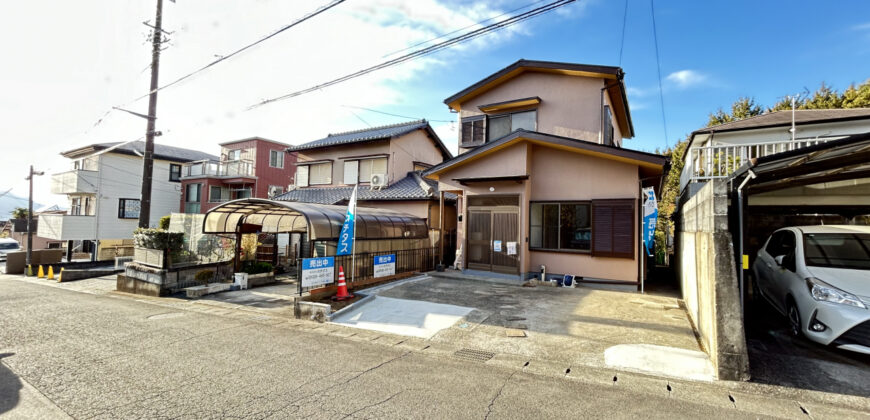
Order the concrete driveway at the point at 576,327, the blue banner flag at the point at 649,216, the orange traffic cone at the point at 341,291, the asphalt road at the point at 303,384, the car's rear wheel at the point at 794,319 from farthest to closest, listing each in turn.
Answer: the blue banner flag at the point at 649,216 → the orange traffic cone at the point at 341,291 → the car's rear wheel at the point at 794,319 → the concrete driveway at the point at 576,327 → the asphalt road at the point at 303,384

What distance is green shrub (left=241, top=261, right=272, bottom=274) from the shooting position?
466 inches

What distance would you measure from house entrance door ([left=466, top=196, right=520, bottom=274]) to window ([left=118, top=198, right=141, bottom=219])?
2730 centimetres

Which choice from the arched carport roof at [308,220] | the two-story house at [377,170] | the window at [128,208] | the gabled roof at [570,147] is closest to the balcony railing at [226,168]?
the window at [128,208]

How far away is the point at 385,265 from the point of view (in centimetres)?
1000

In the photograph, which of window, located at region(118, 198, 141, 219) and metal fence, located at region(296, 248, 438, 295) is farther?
window, located at region(118, 198, 141, 219)

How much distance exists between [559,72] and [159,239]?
14091mm

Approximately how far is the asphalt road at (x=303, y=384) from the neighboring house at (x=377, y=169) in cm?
949

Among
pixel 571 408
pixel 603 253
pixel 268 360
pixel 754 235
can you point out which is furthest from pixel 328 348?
pixel 754 235

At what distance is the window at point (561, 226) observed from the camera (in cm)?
1023

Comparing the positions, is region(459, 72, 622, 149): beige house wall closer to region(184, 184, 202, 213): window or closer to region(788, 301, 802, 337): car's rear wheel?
region(788, 301, 802, 337): car's rear wheel

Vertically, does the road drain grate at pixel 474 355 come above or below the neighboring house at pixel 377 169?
below

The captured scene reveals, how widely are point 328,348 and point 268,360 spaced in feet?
2.85

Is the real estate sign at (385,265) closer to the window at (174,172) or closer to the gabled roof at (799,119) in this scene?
the gabled roof at (799,119)

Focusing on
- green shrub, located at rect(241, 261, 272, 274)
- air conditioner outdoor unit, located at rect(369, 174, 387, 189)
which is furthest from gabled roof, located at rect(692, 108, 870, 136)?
green shrub, located at rect(241, 261, 272, 274)
